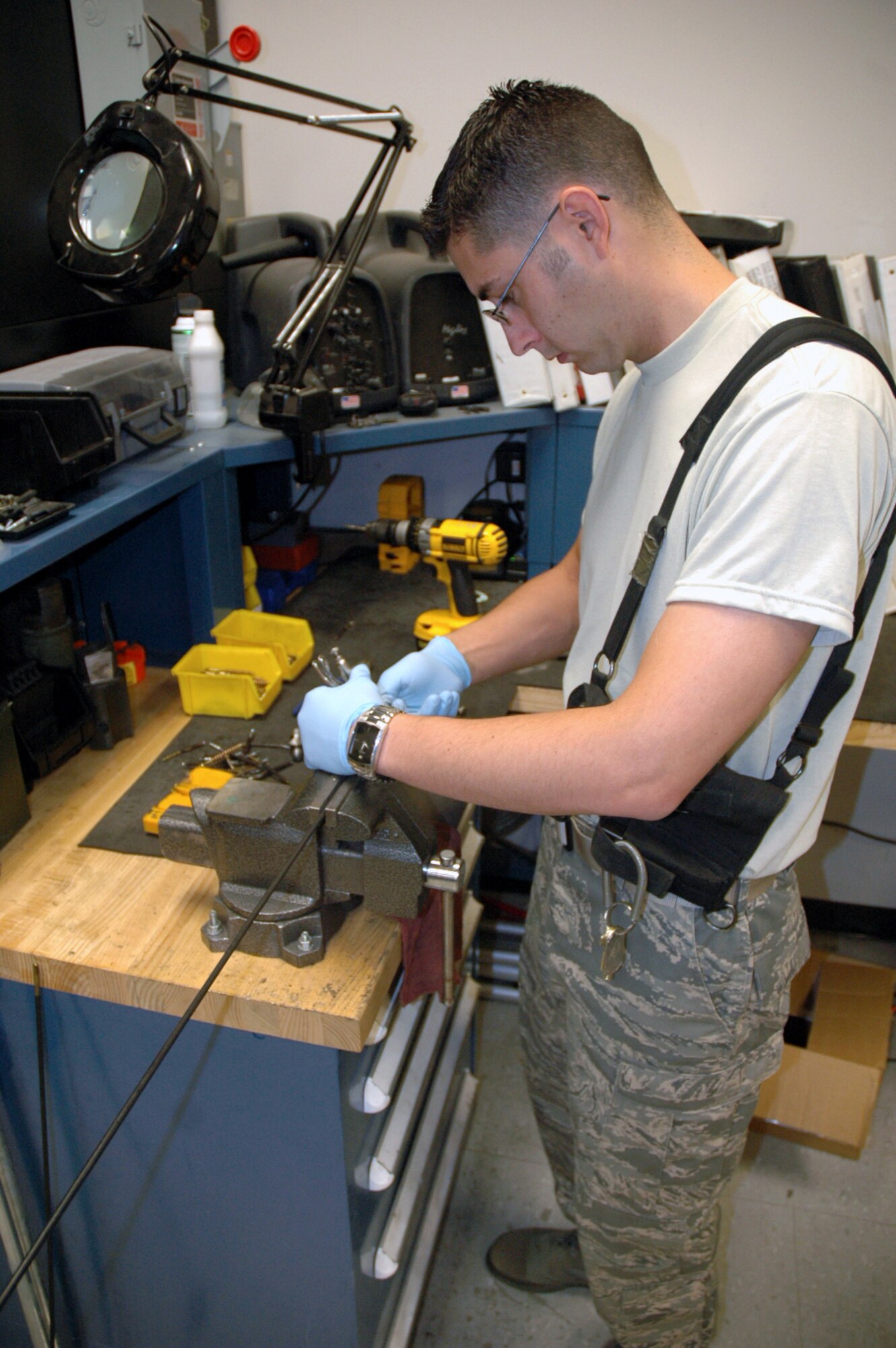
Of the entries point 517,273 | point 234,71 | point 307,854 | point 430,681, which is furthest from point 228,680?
point 234,71

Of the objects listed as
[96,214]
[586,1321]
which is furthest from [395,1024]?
[96,214]

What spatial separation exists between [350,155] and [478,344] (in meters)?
0.73

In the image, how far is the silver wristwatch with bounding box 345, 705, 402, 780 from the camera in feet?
2.95

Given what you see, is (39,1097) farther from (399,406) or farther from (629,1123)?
(399,406)

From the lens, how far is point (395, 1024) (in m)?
1.15

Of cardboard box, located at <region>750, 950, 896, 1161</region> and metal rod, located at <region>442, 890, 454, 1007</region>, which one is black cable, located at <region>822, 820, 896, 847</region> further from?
metal rod, located at <region>442, 890, 454, 1007</region>

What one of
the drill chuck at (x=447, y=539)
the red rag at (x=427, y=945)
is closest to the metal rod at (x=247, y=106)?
the drill chuck at (x=447, y=539)

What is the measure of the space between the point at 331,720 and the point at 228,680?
1.48ft

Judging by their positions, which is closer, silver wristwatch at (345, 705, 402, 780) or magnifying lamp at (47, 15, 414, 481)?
silver wristwatch at (345, 705, 402, 780)

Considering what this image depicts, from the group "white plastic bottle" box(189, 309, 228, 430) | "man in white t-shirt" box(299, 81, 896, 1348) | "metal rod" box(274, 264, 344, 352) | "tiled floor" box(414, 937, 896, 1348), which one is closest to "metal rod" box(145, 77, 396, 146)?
"metal rod" box(274, 264, 344, 352)

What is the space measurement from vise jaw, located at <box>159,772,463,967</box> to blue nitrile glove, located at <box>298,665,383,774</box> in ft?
0.07

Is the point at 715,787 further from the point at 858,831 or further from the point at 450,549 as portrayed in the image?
the point at 858,831

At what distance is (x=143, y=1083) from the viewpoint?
27.5 inches

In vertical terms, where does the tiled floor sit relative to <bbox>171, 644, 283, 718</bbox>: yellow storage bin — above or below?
below
